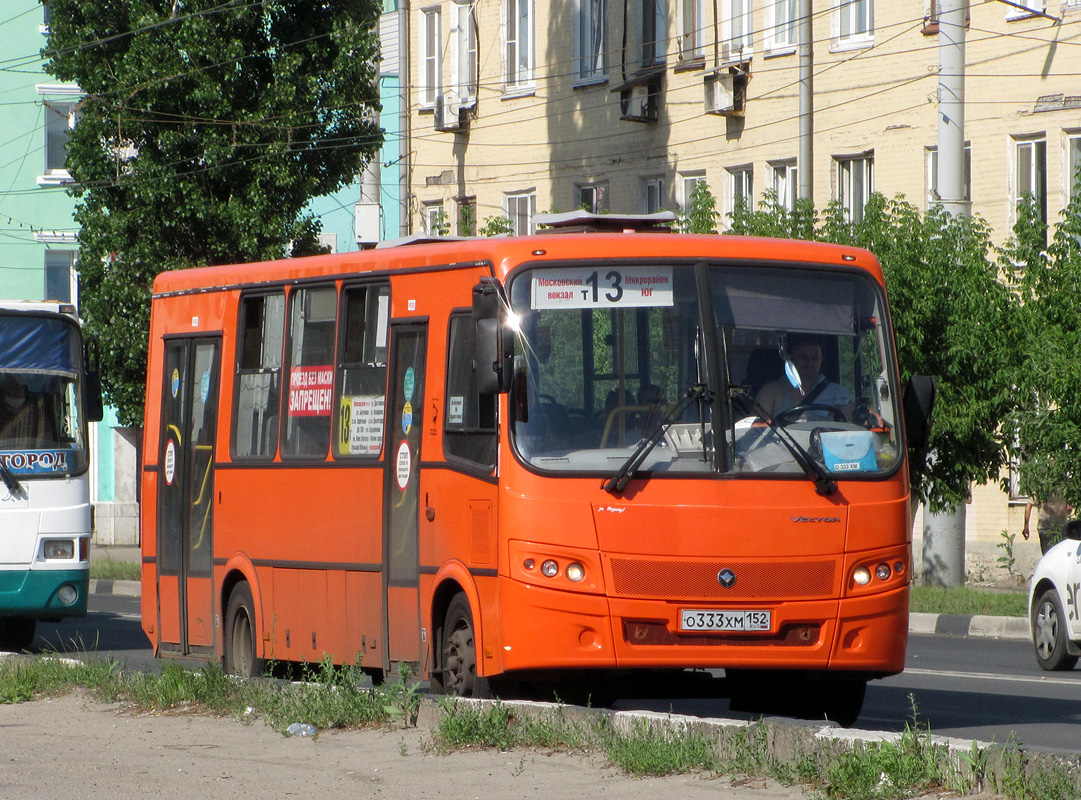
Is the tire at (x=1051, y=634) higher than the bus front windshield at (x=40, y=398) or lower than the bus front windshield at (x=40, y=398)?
lower

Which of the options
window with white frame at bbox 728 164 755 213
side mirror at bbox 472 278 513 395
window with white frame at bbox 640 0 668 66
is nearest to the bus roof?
side mirror at bbox 472 278 513 395

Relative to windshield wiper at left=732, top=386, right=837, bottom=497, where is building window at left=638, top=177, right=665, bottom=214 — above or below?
above

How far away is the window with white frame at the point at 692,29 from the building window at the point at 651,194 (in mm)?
2304

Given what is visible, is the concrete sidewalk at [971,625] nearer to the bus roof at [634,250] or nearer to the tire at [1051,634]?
the tire at [1051,634]

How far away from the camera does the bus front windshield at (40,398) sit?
17.3m

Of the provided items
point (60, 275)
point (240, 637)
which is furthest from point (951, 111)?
point (60, 275)

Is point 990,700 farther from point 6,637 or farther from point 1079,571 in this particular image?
point 6,637

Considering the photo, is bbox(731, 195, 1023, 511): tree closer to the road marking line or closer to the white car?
the white car

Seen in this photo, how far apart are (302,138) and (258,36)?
1666 mm

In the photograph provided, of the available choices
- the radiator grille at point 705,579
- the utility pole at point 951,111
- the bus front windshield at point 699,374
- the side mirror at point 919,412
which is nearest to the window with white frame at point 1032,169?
the utility pole at point 951,111

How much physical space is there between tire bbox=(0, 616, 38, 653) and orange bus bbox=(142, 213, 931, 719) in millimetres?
7334

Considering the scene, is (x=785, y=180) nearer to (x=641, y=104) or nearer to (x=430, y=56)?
(x=641, y=104)

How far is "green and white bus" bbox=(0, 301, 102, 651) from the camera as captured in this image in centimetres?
1720

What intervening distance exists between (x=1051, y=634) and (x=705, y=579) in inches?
278
